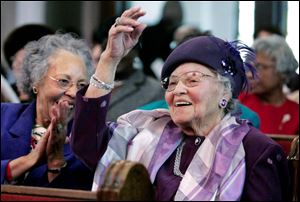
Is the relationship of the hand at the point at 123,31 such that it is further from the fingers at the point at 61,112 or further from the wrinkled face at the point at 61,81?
the wrinkled face at the point at 61,81

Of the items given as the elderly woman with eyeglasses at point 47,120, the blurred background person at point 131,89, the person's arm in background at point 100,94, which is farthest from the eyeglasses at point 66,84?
the blurred background person at point 131,89

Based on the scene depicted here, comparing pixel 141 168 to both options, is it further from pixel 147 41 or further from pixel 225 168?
pixel 147 41

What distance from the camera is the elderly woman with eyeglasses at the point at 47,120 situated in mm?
2914

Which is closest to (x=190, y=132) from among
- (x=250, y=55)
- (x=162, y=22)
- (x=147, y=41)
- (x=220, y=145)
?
(x=220, y=145)

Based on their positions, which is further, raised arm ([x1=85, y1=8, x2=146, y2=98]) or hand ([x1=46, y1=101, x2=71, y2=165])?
hand ([x1=46, y1=101, x2=71, y2=165])

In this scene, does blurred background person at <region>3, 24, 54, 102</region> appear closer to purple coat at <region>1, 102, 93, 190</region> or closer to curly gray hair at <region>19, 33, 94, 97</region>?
curly gray hair at <region>19, 33, 94, 97</region>

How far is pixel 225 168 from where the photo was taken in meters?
2.56

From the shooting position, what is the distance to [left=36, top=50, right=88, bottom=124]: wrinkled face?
313cm

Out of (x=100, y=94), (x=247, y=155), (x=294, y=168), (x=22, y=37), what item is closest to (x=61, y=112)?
(x=100, y=94)

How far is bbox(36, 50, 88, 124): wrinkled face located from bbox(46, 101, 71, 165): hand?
163 millimetres

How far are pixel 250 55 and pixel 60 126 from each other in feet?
2.33

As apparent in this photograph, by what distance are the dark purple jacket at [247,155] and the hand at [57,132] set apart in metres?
0.16

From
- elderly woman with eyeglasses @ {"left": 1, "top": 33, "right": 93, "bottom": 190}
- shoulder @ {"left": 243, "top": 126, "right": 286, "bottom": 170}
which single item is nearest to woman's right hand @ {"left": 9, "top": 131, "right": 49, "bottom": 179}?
elderly woman with eyeglasses @ {"left": 1, "top": 33, "right": 93, "bottom": 190}

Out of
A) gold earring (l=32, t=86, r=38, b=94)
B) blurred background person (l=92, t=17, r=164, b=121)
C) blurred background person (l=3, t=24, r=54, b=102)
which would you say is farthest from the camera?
blurred background person (l=3, t=24, r=54, b=102)
